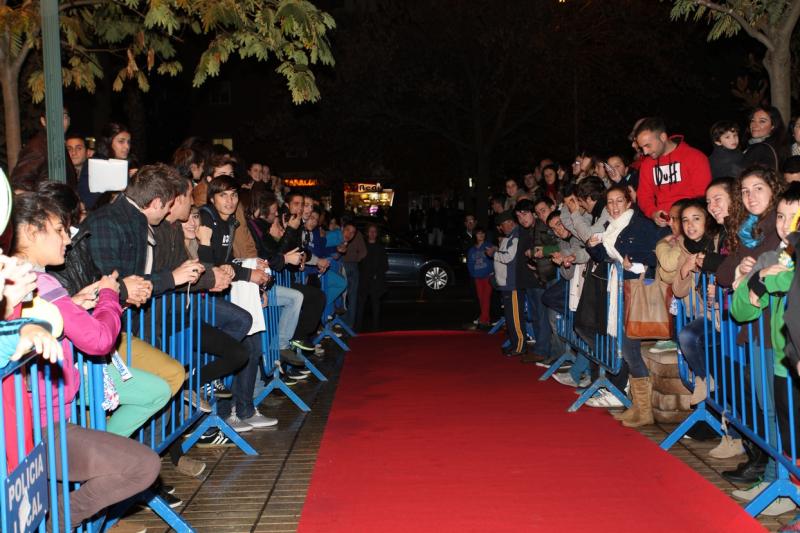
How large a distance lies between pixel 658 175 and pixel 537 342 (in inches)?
121

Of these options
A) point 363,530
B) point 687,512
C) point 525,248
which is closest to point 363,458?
point 363,530

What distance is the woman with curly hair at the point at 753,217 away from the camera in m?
6.31

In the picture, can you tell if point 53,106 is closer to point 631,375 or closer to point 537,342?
point 631,375

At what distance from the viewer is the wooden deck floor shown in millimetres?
5965

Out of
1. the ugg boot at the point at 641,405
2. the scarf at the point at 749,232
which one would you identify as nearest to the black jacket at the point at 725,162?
the ugg boot at the point at 641,405

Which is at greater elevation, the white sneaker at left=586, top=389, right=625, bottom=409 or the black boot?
the black boot

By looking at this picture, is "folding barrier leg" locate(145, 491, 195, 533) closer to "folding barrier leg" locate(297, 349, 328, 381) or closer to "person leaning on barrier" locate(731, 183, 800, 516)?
"person leaning on barrier" locate(731, 183, 800, 516)

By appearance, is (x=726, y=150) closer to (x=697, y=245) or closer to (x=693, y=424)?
(x=697, y=245)

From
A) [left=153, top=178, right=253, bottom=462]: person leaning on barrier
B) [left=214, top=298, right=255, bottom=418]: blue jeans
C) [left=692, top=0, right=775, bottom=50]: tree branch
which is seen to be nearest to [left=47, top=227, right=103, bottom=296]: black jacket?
[left=153, top=178, right=253, bottom=462]: person leaning on barrier

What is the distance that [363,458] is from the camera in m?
7.32

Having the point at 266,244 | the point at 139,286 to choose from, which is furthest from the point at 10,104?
the point at 139,286

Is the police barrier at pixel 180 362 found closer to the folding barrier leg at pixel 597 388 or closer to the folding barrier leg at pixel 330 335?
the folding barrier leg at pixel 597 388

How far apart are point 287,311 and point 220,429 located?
2.92 metres

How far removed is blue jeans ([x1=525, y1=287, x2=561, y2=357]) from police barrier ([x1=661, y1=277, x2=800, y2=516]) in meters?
4.00
